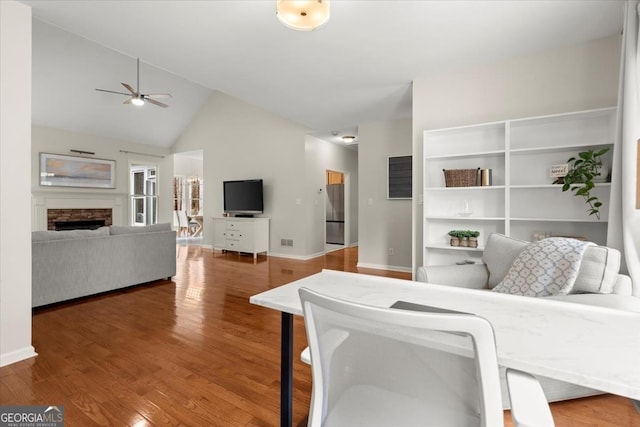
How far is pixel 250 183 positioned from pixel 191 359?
14.9 ft

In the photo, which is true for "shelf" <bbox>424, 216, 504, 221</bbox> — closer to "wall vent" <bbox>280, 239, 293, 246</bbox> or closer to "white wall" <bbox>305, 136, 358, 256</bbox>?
"white wall" <bbox>305, 136, 358, 256</bbox>

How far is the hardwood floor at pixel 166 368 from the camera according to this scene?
5.04ft

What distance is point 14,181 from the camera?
2.04 meters

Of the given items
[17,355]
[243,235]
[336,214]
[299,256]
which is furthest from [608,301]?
[336,214]

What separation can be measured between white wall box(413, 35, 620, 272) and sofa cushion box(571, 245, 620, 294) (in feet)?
5.73

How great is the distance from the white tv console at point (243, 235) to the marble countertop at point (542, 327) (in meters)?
4.73

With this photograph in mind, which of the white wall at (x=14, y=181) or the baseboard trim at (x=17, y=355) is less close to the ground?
the white wall at (x=14, y=181)

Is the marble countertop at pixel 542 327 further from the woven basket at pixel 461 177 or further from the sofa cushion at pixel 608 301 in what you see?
the woven basket at pixel 461 177

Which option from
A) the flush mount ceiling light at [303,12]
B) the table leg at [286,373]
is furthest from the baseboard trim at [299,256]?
the table leg at [286,373]

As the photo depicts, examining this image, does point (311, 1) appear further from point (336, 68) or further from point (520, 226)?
point (520, 226)

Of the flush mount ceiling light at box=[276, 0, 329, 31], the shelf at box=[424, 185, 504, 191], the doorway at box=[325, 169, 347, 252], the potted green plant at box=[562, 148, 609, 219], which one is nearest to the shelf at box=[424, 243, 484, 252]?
the shelf at box=[424, 185, 504, 191]

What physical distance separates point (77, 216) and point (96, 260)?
414 cm

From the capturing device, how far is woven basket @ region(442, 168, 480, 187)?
3.10 metres

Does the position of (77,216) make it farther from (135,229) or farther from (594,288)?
(594,288)
